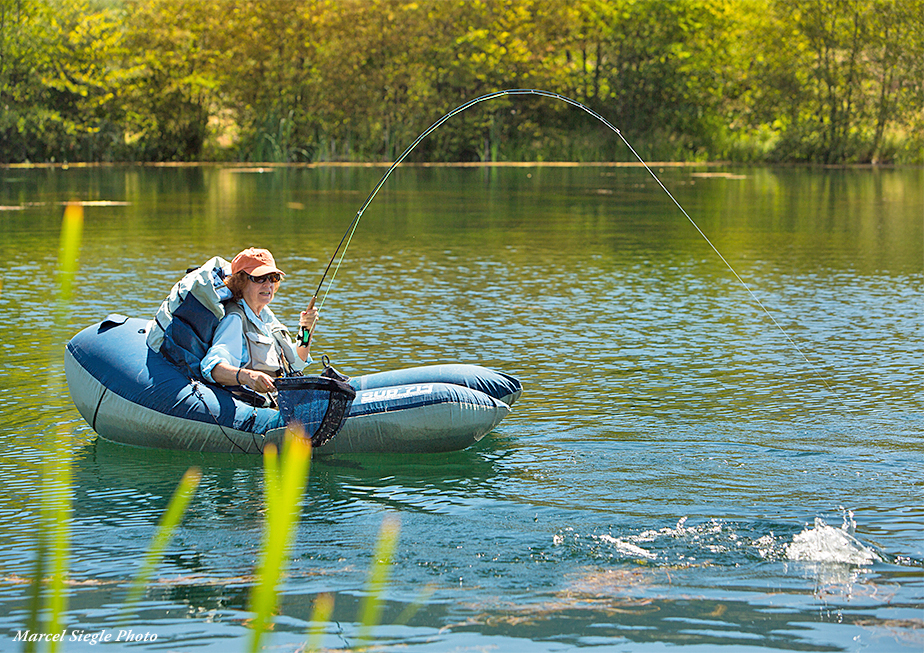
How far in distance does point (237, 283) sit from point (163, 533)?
176 cm

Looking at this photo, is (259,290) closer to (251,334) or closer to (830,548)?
(251,334)

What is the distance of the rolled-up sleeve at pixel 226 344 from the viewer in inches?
282

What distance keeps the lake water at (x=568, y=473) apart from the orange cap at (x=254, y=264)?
1.12m

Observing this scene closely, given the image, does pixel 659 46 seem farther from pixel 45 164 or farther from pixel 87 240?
pixel 87 240

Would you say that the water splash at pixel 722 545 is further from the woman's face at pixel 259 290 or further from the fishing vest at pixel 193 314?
the fishing vest at pixel 193 314

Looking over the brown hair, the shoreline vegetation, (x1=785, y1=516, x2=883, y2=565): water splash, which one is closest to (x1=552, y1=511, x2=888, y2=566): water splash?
(x1=785, y1=516, x2=883, y2=565): water splash

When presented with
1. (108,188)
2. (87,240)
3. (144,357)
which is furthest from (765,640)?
(108,188)

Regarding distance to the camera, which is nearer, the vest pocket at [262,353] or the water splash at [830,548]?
the water splash at [830,548]

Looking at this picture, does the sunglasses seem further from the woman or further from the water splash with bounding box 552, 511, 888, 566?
the water splash with bounding box 552, 511, 888, 566

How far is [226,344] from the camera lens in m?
7.19

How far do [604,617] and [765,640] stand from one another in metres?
0.63

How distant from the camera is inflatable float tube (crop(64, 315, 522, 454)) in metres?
7.21

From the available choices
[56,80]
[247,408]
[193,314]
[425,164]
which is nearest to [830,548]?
[247,408]

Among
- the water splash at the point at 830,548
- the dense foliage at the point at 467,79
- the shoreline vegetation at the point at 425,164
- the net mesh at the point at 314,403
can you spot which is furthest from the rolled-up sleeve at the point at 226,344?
the dense foliage at the point at 467,79
